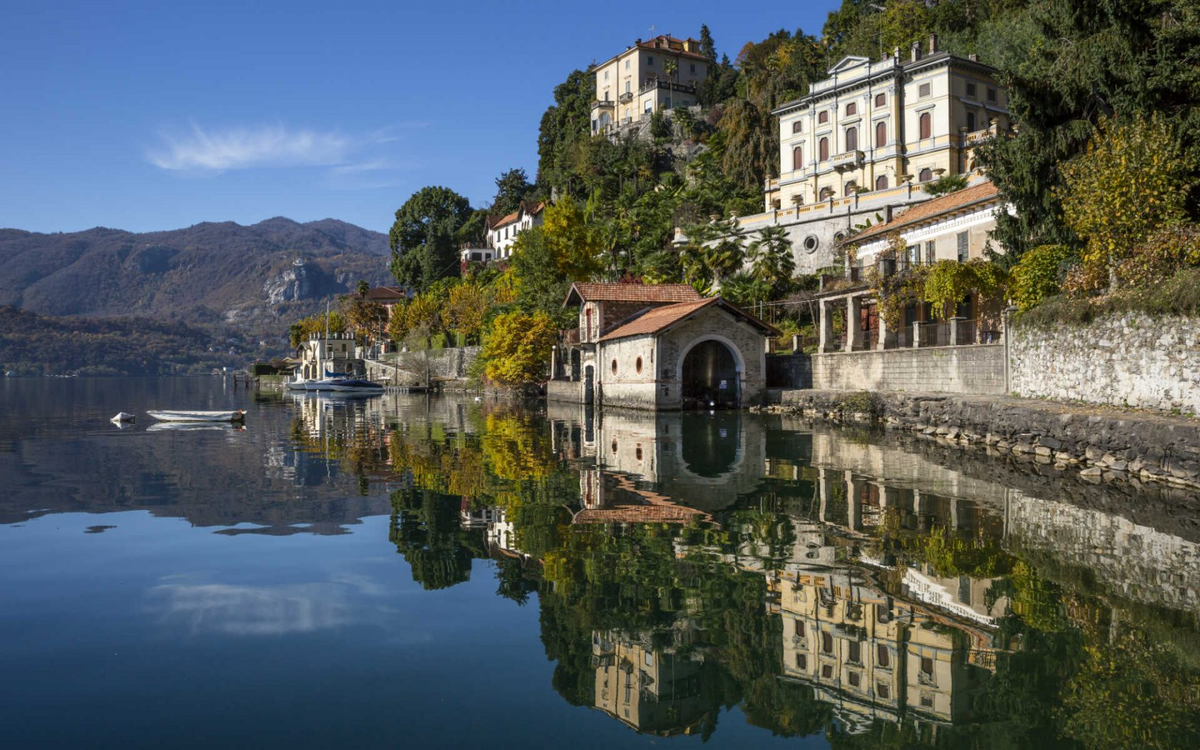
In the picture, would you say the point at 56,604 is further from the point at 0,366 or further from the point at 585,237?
the point at 0,366

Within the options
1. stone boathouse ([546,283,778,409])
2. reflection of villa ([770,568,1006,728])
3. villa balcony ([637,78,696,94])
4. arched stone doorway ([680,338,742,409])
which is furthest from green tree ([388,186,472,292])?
reflection of villa ([770,568,1006,728])

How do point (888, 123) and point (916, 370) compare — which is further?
point (888, 123)

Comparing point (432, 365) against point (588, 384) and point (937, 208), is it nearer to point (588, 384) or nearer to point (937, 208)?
point (588, 384)

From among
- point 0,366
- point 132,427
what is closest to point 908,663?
point 132,427

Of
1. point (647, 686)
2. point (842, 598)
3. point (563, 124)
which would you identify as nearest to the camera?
point (647, 686)

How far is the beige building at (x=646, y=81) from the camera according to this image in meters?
95.6

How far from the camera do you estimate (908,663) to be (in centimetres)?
720

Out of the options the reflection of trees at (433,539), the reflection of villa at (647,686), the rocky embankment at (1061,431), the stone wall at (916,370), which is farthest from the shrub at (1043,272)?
the reflection of villa at (647,686)

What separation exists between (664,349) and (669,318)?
4.78ft

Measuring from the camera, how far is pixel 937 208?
38.8 meters

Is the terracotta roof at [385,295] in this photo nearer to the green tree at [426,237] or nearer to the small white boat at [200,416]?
the green tree at [426,237]

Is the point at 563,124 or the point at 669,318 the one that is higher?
the point at 563,124

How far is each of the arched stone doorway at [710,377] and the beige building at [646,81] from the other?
56856 millimetres

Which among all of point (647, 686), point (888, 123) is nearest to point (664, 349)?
point (888, 123)
